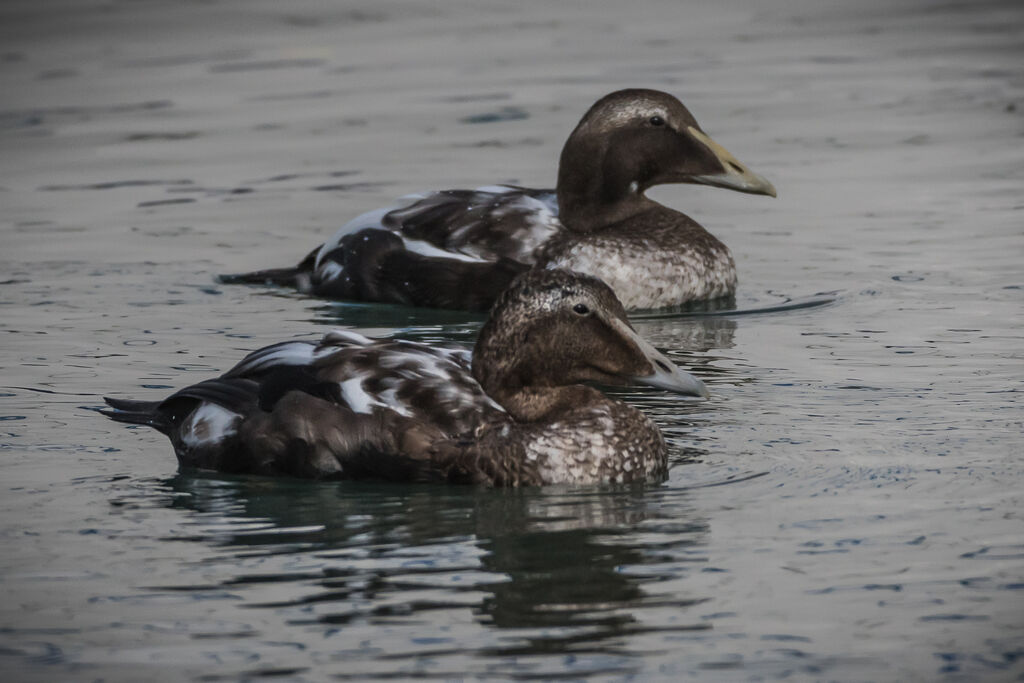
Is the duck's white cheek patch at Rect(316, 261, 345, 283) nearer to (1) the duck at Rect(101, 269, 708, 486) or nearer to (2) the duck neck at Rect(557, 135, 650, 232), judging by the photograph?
(2) the duck neck at Rect(557, 135, 650, 232)

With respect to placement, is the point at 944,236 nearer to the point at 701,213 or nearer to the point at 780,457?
the point at 701,213

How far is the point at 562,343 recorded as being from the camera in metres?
7.07

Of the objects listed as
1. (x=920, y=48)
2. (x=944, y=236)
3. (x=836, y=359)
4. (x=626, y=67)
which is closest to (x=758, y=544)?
(x=836, y=359)

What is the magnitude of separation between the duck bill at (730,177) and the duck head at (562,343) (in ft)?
12.0

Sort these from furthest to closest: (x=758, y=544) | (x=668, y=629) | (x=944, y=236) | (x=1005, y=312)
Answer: (x=944, y=236) → (x=1005, y=312) → (x=758, y=544) → (x=668, y=629)

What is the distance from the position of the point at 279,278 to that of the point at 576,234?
5.56 feet

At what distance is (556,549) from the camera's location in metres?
6.25

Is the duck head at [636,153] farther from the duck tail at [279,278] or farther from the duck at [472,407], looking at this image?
the duck at [472,407]

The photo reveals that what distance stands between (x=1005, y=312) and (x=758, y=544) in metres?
3.95

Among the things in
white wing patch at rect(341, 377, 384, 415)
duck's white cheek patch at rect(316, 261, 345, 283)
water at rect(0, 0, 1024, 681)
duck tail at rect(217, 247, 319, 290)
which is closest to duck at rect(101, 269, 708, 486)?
white wing patch at rect(341, 377, 384, 415)

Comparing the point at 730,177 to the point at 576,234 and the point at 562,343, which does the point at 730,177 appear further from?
the point at 562,343

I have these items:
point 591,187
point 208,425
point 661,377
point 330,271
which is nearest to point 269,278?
point 330,271

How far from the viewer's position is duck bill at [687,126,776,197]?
10633mm

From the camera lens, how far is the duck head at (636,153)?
10648 mm
